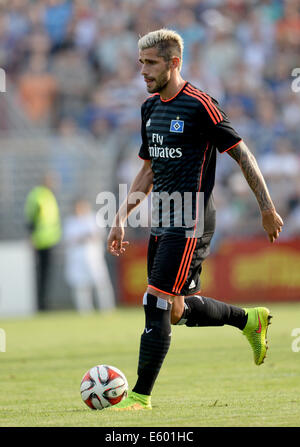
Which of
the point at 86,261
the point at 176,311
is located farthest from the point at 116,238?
the point at 86,261

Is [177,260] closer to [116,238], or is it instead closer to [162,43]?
[116,238]

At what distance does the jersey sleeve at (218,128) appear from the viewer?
568 cm

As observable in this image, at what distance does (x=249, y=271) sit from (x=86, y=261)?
116 inches

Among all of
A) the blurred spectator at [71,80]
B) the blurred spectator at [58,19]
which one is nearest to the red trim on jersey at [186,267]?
the blurred spectator at [71,80]

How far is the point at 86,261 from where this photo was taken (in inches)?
628

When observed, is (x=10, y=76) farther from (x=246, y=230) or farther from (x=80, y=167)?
(x=246, y=230)

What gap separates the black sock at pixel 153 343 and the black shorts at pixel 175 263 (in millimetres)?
106

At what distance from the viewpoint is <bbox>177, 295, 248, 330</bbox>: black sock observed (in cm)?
617

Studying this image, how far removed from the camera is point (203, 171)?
5.86m

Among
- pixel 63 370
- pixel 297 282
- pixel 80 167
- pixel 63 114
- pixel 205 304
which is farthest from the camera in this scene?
pixel 63 114

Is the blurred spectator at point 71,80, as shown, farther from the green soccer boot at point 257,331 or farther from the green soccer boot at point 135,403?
the green soccer boot at point 135,403

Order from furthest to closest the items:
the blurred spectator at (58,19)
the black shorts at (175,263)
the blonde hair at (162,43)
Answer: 1. the blurred spectator at (58,19)
2. the blonde hair at (162,43)
3. the black shorts at (175,263)
